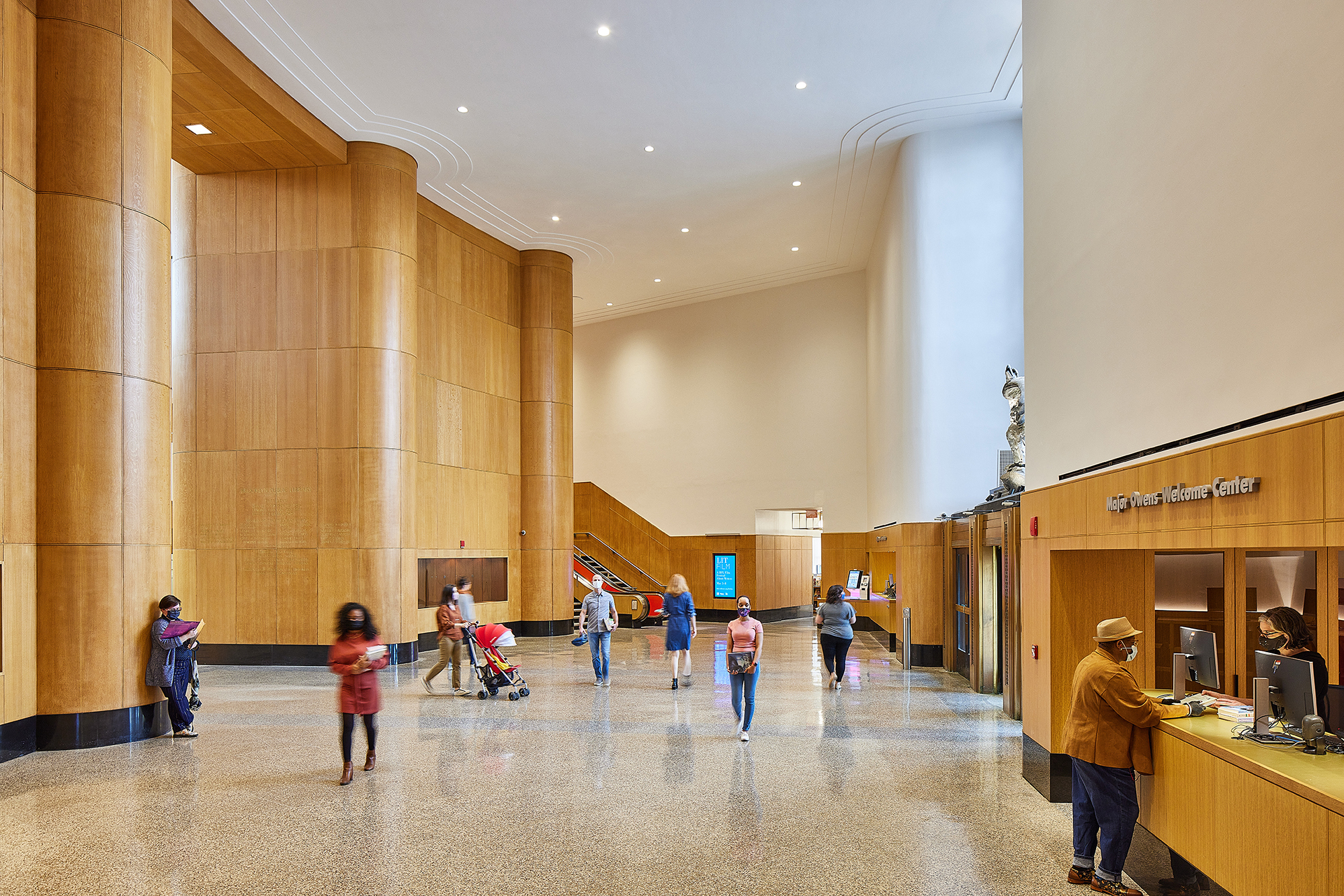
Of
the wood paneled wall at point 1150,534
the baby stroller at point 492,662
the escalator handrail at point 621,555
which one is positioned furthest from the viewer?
the escalator handrail at point 621,555

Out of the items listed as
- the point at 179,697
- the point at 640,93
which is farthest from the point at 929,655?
the point at 179,697

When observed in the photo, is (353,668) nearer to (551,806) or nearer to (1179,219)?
(551,806)

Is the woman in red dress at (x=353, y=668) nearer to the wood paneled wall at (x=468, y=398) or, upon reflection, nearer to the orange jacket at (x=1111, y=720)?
the orange jacket at (x=1111, y=720)

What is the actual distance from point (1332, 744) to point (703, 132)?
13.6m

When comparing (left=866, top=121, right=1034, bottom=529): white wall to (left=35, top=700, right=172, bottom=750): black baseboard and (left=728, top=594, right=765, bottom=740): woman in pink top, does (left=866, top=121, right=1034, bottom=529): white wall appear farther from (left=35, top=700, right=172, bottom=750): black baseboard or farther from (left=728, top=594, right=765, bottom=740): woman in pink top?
(left=35, top=700, right=172, bottom=750): black baseboard

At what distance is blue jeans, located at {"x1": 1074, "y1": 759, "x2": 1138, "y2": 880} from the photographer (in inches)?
204

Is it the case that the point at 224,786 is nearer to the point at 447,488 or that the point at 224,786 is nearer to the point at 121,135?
the point at 121,135

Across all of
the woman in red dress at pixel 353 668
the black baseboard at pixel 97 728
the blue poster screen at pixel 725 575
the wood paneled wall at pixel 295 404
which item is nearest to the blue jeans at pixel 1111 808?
the woman in red dress at pixel 353 668

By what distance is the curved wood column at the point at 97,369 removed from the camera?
8.95 m

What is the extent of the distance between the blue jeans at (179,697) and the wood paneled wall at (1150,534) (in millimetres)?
7947

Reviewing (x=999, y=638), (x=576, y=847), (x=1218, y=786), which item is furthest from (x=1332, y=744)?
(x=999, y=638)

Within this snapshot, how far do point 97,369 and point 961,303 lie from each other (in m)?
12.4

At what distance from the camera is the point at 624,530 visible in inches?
1105

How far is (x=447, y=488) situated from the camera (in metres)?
18.6
